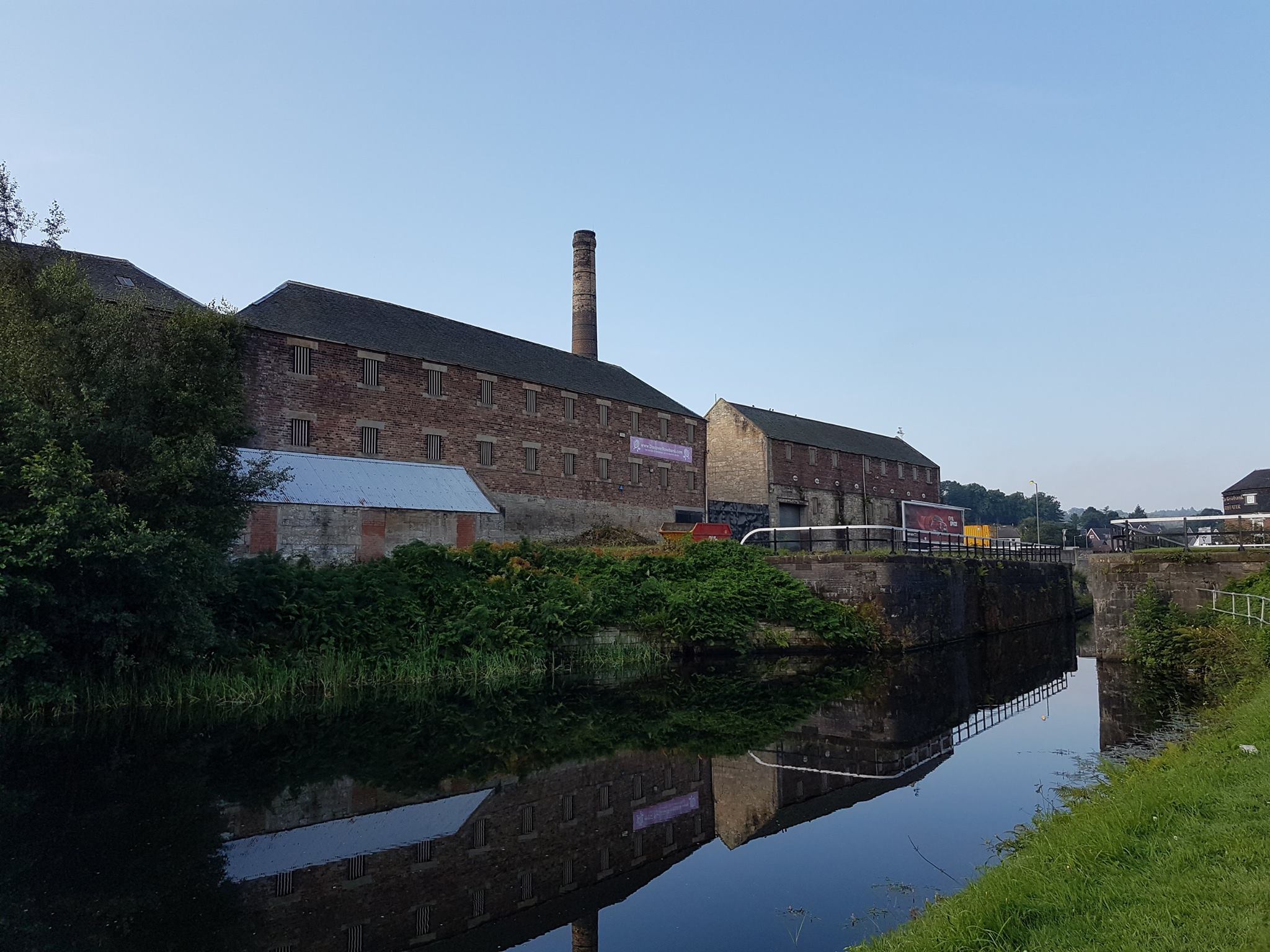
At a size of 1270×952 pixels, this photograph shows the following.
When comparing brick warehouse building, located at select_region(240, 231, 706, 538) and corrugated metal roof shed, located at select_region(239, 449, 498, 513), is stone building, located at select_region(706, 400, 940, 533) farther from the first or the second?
corrugated metal roof shed, located at select_region(239, 449, 498, 513)

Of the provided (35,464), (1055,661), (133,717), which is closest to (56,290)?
(35,464)

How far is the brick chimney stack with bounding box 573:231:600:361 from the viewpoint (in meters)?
41.2

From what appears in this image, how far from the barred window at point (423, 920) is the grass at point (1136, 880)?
301 cm

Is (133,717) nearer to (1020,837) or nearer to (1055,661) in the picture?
(1020,837)

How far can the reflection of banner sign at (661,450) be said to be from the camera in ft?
120

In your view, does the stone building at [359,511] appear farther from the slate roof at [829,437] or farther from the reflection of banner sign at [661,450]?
the slate roof at [829,437]

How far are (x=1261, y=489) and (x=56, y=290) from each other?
288ft

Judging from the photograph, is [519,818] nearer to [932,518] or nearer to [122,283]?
[122,283]

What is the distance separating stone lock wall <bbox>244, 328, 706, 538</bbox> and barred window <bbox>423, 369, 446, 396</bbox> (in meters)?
0.11

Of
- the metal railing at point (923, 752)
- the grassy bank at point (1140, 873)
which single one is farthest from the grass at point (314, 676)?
the grassy bank at point (1140, 873)

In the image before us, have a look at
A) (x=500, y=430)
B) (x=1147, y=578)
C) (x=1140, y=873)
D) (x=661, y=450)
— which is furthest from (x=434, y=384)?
(x=1140, y=873)

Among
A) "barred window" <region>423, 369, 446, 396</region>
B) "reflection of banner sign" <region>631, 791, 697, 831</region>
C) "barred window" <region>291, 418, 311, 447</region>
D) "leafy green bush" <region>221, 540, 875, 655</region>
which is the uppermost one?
"barred window" <region>423, 369, 446, 396</region>

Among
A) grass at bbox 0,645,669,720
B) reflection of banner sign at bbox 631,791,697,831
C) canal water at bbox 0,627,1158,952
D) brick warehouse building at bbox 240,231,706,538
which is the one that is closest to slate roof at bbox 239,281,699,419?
brick warehouse building at bbox 240,231,706,538

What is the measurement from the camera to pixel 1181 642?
1756 cm
